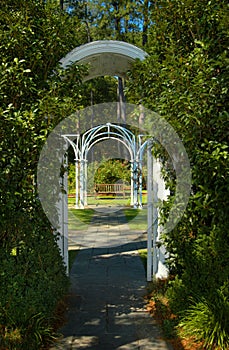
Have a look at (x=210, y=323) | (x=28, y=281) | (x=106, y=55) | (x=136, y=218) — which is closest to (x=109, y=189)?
(x=136, y=218)

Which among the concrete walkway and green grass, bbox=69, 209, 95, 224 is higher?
green grass, bbox=69, 209, 95, 224

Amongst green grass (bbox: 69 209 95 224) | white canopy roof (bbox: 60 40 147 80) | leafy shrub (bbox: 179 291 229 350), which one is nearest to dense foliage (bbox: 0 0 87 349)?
white canopy roof (bbox: 60 40 147 80)

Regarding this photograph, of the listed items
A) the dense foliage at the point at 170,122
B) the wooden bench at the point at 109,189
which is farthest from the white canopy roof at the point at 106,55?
the wooden bench at the point at 109,189

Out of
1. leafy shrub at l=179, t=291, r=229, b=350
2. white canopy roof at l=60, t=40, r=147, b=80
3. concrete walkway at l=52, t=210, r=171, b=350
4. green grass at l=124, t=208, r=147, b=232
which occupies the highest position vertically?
white canopy roof at l=60, t=40, r=147, b=80

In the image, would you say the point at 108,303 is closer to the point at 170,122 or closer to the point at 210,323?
the point at 210,323

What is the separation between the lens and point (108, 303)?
4.60 meters

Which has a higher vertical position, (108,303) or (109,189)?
(109,189)

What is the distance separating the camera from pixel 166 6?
398 centimetres

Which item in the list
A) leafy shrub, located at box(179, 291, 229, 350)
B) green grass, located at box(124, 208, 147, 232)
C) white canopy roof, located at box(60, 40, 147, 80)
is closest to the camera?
leafy shrub, located at box(179, 291, 229, 350)

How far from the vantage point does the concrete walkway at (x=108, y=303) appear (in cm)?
355

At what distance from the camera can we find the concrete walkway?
3555mm

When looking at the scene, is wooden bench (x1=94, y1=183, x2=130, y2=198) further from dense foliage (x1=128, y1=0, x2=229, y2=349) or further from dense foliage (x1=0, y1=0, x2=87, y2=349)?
dense foliage (x1=128, y1=0, x2=229, y2=349)

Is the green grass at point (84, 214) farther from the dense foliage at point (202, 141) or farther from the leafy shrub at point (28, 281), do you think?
the dense foliage at point (202, 141)

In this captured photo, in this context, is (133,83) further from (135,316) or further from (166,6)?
(135,316)
